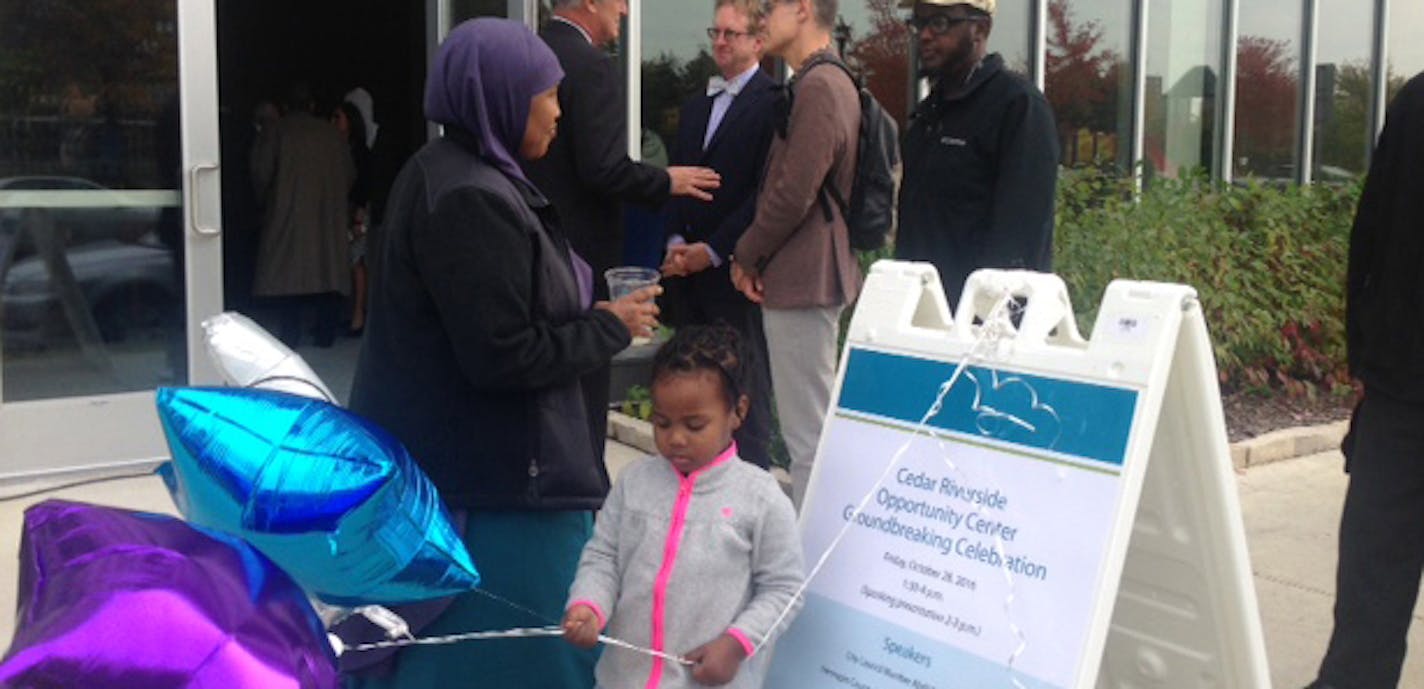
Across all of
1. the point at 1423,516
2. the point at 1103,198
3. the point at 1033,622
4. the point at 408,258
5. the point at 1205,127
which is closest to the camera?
the point at 1033,622

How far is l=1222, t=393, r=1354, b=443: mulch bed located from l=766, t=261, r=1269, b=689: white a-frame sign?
5377 millimetres

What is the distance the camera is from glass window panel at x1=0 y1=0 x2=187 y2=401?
19.7 ft

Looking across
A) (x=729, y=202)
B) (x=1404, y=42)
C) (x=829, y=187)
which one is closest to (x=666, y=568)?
(x=829, y=187)

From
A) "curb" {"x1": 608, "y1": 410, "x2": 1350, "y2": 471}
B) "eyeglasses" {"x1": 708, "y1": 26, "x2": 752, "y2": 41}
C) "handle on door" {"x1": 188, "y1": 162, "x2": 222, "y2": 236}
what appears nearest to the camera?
"eyeglasses" {"x1": 708, "y1": 26, "x2": 752, "y2": 41}

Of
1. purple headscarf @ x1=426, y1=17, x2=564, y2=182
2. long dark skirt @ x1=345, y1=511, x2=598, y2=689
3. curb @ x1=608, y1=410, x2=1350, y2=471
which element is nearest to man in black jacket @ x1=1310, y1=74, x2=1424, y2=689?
long dark skirt @ x1=345, y1=511, x2=598, y2=689

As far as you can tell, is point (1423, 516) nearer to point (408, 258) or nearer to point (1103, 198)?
point (408, 258)

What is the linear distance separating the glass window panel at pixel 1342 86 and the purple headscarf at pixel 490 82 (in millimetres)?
10779

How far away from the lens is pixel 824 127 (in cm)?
462

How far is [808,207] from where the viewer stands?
184 inches

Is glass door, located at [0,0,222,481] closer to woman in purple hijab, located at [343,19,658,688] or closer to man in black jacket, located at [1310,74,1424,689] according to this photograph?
woman in purple hijab, located at [343,19,658,688]

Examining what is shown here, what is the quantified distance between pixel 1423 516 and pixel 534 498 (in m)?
2.19

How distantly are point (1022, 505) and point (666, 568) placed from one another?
0.63m

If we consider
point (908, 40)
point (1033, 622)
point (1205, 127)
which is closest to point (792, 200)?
point (1033, 622)

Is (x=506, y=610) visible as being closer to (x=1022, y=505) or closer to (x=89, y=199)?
(x=1022, y=505)
